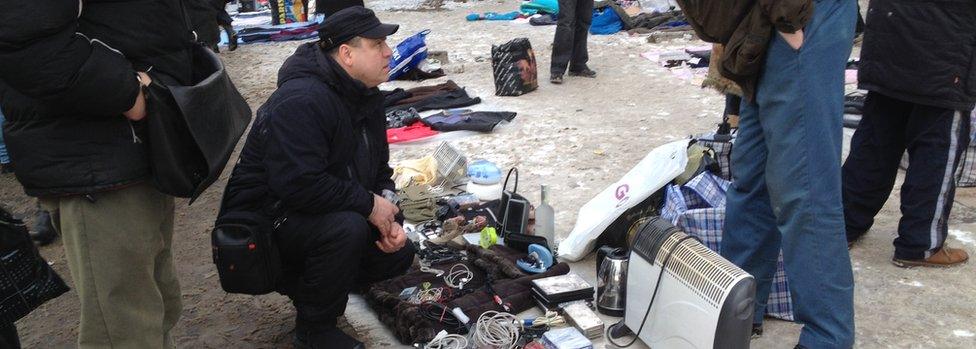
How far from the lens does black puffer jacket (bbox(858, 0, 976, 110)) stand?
347cm

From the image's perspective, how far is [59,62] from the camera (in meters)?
2.09

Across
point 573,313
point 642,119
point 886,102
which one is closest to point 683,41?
point 642,119

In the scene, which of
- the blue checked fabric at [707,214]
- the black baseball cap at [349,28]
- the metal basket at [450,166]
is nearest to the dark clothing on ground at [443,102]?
the metal basket at [450,166]

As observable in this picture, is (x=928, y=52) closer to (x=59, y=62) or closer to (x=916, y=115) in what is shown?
(x=916, y=115)

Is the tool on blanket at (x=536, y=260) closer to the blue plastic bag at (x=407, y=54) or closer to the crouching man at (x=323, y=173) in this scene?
the crouching man at (x=323, y=173)

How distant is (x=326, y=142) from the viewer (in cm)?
306

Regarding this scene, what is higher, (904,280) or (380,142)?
(380,142)

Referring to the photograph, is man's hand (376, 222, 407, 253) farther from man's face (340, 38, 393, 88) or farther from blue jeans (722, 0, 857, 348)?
blue jeans (722, 0, 857, 348)

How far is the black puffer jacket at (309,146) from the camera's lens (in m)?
2.98

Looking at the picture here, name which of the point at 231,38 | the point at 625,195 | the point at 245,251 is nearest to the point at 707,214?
the point at 625,195

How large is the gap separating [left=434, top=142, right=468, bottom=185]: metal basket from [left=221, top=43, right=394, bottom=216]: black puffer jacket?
1.84 m

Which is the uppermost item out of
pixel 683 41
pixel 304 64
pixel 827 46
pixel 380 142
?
pixel 827 46

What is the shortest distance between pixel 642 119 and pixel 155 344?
15.9ft

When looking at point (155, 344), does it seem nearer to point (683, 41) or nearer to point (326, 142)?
point (326, 142)
